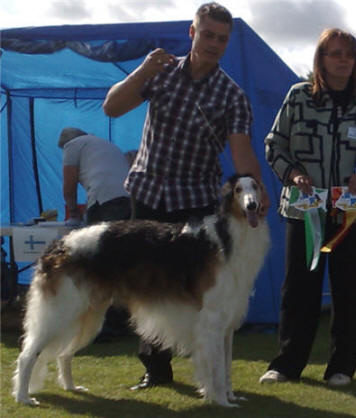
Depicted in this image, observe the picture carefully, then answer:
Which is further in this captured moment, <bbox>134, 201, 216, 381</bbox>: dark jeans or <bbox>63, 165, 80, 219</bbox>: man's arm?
<bbox>63, 165, 80, 219</bbox>: man's arm

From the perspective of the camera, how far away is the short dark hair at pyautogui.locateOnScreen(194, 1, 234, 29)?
4426 mm

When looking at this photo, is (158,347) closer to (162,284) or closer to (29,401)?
(162,284)

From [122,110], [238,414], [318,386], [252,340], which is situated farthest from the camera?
[252,340]

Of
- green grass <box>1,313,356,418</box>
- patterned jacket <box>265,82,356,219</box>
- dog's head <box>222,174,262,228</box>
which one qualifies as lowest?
green grass <box>1,313,356,418</box>

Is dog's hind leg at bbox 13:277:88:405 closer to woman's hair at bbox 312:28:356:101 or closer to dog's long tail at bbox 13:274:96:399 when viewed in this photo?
dog's long tail at bbox 13:274:96:399

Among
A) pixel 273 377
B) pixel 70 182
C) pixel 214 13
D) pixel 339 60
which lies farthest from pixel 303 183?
pixel 70 182

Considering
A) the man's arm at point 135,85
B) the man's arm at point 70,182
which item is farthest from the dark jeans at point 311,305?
the man's arm at point 70,182

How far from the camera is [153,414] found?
4.44 m

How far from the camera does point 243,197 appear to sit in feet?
13.9

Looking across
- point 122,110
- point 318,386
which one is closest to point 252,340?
point 318,386

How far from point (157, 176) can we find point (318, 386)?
6.07 feet

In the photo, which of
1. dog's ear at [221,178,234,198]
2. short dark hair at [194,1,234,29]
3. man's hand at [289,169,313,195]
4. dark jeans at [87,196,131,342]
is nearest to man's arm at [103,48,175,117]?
short dark hair at [194,1,234,29]

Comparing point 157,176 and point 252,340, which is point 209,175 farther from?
point 252,340

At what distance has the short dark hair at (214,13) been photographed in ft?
14.5
